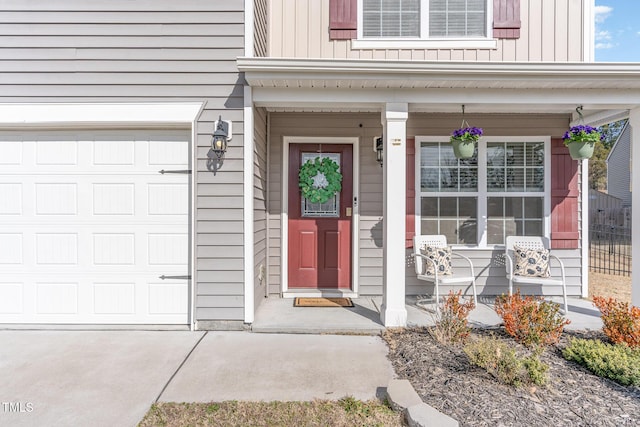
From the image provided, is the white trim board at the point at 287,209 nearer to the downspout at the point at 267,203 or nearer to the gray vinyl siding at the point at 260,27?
the downspout at the point at 267,203

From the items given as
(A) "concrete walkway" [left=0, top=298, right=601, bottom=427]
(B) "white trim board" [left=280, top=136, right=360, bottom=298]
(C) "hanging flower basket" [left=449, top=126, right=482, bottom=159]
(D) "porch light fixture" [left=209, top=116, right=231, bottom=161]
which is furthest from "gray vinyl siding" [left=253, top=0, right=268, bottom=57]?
(A) "concrete walkway" [left=0, top=298, right=601, bottom=427]

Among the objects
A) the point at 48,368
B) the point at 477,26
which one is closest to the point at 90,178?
the point at 48,368

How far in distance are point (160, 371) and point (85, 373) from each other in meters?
0.53

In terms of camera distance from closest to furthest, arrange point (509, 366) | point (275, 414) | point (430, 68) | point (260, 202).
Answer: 1. point (275, 414)
2. point (509, 366)
3. point (430, 68)
4. point (260, 202)

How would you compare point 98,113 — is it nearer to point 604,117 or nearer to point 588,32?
point 604,117

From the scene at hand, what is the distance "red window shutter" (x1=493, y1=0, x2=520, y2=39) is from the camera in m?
4.19

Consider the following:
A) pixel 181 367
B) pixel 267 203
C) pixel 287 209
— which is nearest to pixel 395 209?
pixel 287 209

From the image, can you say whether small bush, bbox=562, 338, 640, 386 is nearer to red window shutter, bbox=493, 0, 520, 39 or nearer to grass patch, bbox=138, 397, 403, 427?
grass patch, bbox=138, 397, 403, 427

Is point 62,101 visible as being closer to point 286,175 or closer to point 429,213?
point 286,175

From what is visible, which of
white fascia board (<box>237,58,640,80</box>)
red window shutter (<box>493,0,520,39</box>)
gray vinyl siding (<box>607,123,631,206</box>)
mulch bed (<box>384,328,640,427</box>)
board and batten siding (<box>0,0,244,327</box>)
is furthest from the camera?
gray vinyl siding (<box>607,123,631,206</box>)

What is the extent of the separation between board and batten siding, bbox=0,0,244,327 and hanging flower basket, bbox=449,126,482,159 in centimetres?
217

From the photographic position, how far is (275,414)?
2074mm

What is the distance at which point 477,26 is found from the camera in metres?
4.26

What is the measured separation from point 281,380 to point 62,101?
323 centimetres
